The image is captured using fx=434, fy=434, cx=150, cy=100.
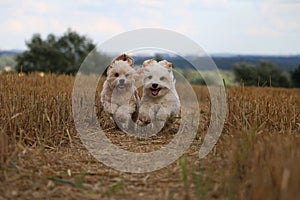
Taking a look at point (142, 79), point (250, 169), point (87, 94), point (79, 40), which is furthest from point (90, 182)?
point (79, 40)

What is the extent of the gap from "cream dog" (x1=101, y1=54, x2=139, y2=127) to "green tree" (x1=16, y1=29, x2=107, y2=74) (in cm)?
2139

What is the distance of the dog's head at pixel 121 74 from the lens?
522cm

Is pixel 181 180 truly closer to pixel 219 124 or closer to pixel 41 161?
pixel 41 161

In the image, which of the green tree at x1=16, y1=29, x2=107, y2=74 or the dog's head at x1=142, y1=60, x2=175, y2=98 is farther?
the green tree at x1=16, y1=29, x2=107, y2=74

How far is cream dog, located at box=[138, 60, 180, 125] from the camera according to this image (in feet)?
16.6

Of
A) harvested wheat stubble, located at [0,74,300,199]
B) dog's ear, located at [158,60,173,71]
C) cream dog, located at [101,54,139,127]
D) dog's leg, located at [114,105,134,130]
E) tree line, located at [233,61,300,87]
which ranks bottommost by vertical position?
harvested wheat stubble, located at [0,74,300,199]

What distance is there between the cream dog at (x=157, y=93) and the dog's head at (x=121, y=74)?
155 mm

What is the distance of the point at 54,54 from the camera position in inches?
1080

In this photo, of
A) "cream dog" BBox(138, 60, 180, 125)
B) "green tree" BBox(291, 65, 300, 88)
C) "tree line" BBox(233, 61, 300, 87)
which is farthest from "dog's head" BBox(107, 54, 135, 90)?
"green tree" BBox(291, 65, 300, 88)

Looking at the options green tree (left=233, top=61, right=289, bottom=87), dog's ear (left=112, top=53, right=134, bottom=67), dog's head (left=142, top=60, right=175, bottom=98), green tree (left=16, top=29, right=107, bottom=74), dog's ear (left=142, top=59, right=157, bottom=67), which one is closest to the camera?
dog's head (left=142, top=60, right=175, bottom=98)

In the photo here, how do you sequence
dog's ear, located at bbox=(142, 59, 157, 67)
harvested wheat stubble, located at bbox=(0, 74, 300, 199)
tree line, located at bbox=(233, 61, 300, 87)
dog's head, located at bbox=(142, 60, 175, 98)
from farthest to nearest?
tree line, located at bbox=(233, 61, 300, 87)
dog's ear, located at bbox=(142, 59, 157, 67)
dog's head, located at bbox=(142, 60, 175, 98)
harvested wheat stubble, located at bbox=(0, 74, 300, 199)

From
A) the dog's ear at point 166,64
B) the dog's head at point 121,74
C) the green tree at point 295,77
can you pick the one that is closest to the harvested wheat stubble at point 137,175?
the dog's head at point 121,74

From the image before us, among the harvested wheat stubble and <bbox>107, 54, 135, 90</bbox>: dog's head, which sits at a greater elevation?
<bbox>107, 54, 135, 90</bbox>: dog's head

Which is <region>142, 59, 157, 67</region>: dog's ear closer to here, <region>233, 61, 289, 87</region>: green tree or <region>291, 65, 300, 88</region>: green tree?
<region>233, 61, 289, 87</region>: green tree
